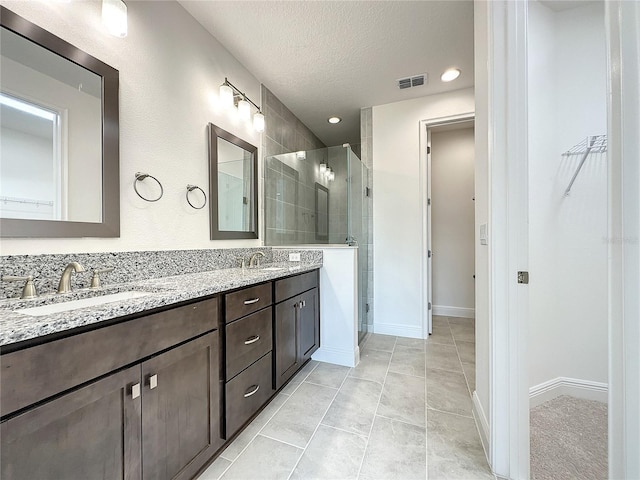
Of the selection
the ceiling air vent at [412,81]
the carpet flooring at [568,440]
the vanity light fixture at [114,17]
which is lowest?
the carpet flooring at [568,440]

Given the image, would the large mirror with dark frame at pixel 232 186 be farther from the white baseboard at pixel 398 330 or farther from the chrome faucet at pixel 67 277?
the white baseboard at pixel 398 330

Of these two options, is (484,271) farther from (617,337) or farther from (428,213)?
(428,213)

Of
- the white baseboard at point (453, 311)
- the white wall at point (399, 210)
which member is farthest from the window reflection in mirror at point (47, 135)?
the white baseboard at point (453, 311)

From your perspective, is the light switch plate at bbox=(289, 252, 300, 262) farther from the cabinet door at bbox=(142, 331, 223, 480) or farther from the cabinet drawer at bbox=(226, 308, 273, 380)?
the cabinet door at bbox=(142, 331, 223, 480)

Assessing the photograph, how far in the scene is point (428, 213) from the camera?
2.89 metres

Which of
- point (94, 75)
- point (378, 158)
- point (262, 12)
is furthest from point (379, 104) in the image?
point (94, 75)

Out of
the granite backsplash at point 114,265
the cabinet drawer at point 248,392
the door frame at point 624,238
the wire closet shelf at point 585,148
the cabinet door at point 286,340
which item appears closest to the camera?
the door frame at point 624,238

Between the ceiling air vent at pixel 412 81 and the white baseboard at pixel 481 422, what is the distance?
8.74 feet

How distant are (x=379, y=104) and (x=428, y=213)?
1390mm

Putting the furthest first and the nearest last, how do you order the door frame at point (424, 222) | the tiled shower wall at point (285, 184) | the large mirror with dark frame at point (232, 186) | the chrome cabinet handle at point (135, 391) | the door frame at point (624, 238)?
1. the door frame at point (424, 222)
2. the tiled shower wall at point (285, 184)
3. the large mirror with dark frame at point (232, 186)
4. the chrome cabinet handle at point (135, 391)
5. the door frame at point (624, 238)

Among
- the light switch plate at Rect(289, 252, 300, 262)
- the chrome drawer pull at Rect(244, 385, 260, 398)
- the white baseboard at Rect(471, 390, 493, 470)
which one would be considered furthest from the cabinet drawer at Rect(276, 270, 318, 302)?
the white baseboard at Rect(471, 390, 493, 470)

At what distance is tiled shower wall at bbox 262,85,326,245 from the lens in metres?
2.61

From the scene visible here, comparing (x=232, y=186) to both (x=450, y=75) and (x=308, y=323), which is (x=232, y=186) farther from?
(x=450, y=75)

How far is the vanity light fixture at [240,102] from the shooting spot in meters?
2.00
